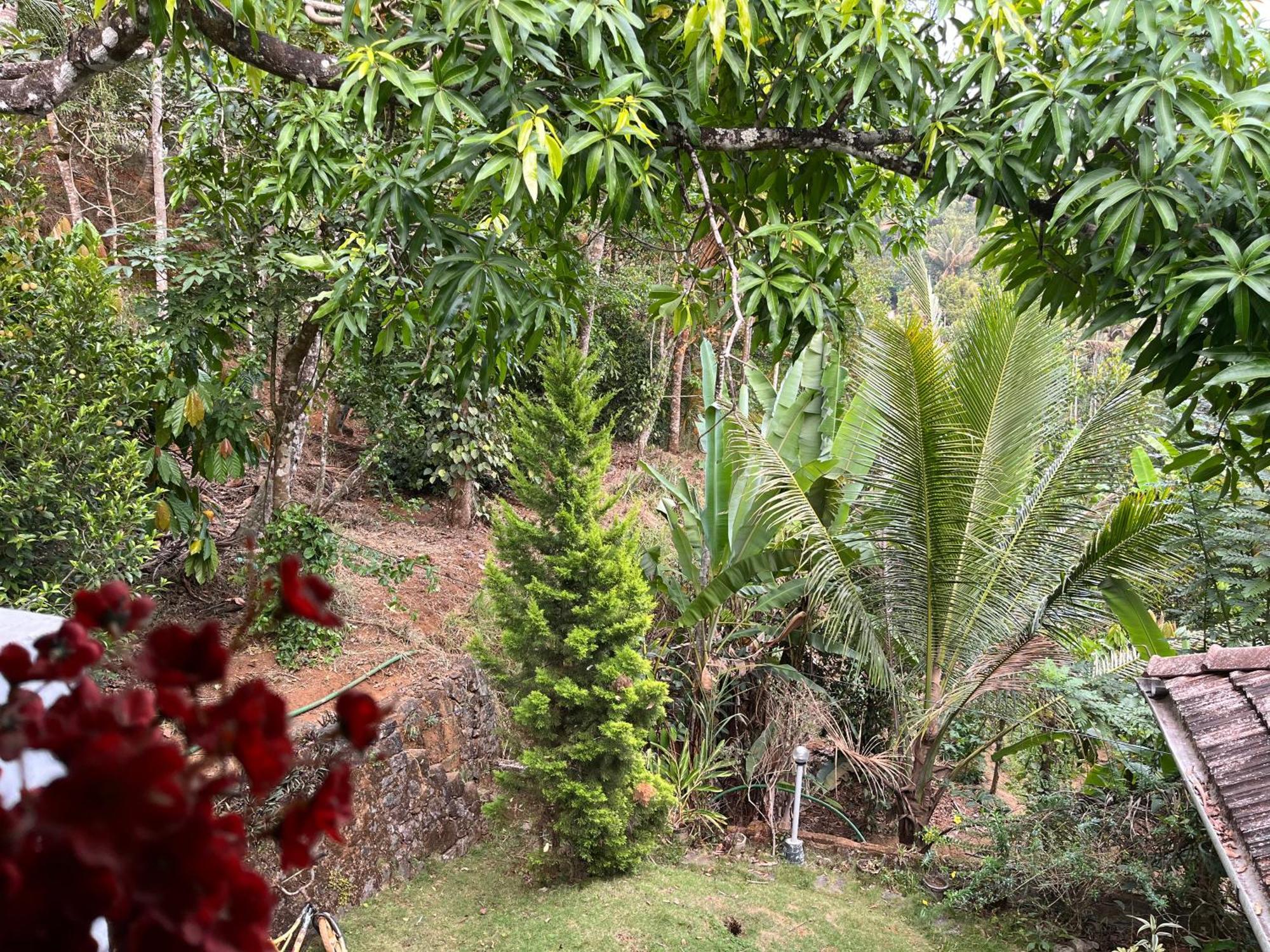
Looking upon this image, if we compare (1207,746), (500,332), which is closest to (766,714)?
(1207,746)

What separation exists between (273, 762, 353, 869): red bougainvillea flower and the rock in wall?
14.3 ft

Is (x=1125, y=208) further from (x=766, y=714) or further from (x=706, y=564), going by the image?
(x=766, y=714)

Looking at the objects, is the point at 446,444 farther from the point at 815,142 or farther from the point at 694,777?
the point at 815,142

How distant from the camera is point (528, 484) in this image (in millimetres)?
5266

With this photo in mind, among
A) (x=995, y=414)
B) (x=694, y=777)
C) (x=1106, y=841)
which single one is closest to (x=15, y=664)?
(x=995, y=414)

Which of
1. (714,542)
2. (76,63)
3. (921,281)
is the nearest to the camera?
(76,63)

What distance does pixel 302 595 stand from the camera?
0.50m

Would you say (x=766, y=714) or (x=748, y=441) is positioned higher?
(x=748, y=441)

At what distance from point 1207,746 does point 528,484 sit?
11.6 ft

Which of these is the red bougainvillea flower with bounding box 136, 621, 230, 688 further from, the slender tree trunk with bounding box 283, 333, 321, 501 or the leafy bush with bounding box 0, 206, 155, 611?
the slender tree trunk with bounding box 283, 333, 321, 501

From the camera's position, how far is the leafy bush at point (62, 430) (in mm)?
3959

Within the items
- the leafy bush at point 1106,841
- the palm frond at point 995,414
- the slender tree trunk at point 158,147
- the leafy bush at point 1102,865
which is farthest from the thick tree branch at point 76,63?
the leafy bush at point 1102,865

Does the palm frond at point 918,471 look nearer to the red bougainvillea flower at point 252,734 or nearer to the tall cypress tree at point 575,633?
the tall cypress tree at point 575,633

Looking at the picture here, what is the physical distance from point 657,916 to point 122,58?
15.3 ft
